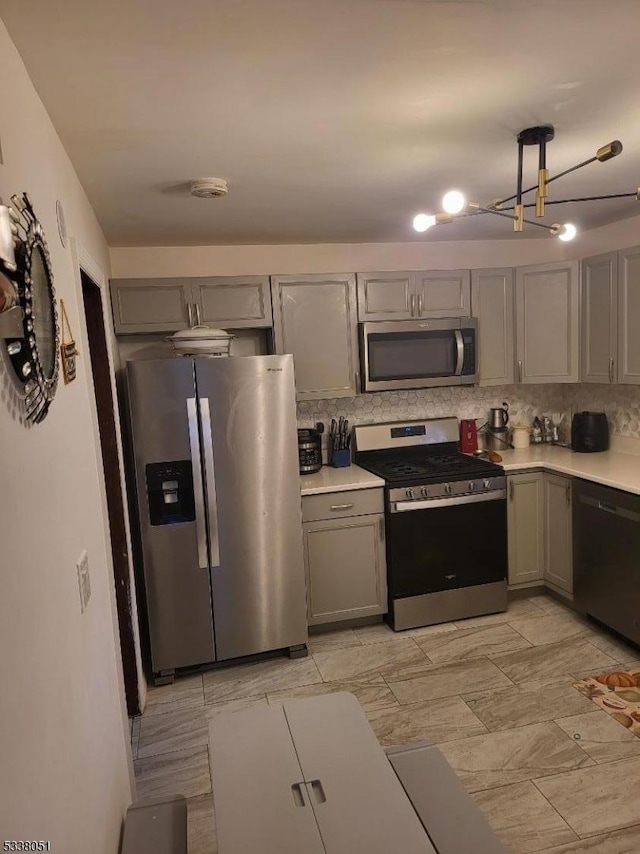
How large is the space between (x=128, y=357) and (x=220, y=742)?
2676 millimetres

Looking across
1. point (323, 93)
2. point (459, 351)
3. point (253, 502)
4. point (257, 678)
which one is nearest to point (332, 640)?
point (257, 678)

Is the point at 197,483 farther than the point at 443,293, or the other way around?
the point at 443,293

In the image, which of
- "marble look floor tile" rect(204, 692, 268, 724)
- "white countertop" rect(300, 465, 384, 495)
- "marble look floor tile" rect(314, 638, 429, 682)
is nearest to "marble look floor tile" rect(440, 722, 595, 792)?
"marble look floor tile" rect(314, 638, 429, 682)

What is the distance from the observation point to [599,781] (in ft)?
7.54

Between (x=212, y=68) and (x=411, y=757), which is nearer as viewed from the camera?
(x=212, y=68)

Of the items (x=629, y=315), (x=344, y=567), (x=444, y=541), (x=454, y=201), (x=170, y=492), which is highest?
(x=454, y=201)

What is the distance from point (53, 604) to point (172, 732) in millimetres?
1897

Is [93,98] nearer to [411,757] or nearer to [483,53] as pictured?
[483,53]

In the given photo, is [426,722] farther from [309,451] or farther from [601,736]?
[309,451]

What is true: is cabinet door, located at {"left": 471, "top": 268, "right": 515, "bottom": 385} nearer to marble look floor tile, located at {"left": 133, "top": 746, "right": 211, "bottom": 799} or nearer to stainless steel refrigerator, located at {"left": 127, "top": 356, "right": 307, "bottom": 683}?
stainless steel refrigerator, located at {"left": 127, "top": 356, "right": 307, "bottom": 683}

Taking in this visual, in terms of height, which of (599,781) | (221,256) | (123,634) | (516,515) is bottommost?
(599,781)

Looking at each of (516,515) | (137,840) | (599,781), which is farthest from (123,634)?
(516,515)

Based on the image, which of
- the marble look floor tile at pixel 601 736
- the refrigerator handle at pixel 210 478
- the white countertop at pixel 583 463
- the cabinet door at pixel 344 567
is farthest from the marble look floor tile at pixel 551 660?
the refrigerator handle at pixel 210 478

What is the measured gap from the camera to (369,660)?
10.8ft
